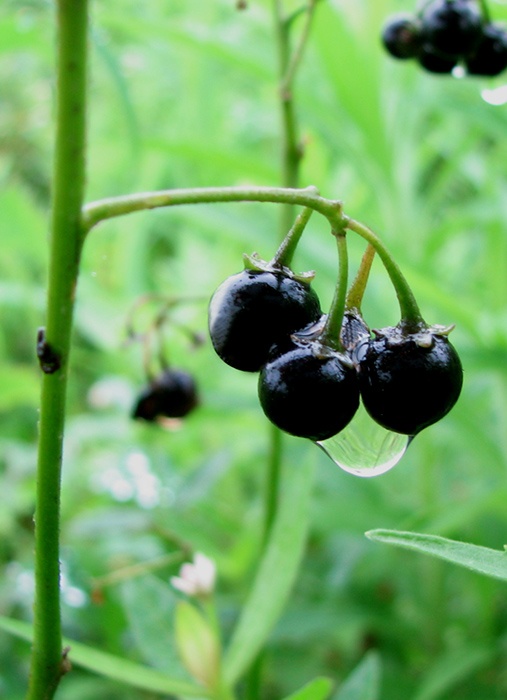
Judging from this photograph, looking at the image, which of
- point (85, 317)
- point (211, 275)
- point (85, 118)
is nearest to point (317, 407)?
point (85, 118)

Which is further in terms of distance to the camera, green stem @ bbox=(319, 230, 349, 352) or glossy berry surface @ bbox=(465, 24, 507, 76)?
glossy berry surface @ bbox=(465, 24, 507, 76)

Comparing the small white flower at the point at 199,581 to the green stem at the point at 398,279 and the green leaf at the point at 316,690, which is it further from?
the green stem at the point at 398,279

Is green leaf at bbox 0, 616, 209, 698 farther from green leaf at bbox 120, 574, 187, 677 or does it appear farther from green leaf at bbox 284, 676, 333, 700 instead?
green leaf at bbox 284, 676, 333, 700


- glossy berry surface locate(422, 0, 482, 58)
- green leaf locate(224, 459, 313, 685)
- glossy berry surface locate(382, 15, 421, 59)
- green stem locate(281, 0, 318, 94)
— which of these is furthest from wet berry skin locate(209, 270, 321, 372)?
glossy berry surface locate(382, 15, 421, 59)

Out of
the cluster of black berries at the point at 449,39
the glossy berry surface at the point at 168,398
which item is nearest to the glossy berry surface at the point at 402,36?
A: the cluster of black berries at the point at 449,39

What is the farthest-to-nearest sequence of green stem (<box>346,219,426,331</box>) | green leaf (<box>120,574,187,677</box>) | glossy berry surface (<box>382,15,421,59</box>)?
1. glossy berry surface (<box>382,15,421,59</box>)
2. green leaf (<box>120,574,187,677</box>)
3. green stem (<box>346,219,426,331</box>)

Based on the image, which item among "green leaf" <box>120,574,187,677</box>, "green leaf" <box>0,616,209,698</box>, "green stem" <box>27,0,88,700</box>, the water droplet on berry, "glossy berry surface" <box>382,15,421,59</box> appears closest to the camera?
"green stem" <box>27,0,88,700</box>
